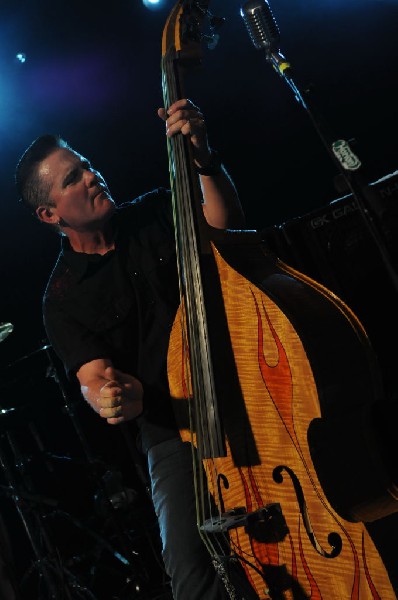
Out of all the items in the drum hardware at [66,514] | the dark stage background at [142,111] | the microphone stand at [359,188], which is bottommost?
the drum hardware at [66,514]

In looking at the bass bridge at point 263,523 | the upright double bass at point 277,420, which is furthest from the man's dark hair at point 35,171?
the bass bridge at point 263,523

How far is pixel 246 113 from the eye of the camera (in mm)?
6043

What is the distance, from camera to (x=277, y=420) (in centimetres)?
150

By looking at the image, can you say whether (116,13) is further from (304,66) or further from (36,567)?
(36,567)

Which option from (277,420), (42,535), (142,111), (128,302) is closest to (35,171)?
(128,302)

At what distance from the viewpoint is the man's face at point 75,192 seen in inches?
100

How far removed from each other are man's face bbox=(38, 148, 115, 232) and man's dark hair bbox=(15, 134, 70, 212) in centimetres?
3

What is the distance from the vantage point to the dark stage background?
18.5ft

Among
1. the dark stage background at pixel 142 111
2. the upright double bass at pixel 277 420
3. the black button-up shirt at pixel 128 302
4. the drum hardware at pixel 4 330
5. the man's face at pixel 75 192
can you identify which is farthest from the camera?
the dark stage background at pixel 142 111

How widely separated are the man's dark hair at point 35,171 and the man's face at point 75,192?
0.10 ft

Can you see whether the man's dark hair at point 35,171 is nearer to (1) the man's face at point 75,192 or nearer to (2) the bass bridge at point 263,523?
(1) the man's face at point 75,192

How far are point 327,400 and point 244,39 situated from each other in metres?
5.39

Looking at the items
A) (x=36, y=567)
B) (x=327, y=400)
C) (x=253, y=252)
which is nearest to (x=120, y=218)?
(x=253, y=252)

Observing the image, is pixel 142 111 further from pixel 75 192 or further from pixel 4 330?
pixel 75 192
